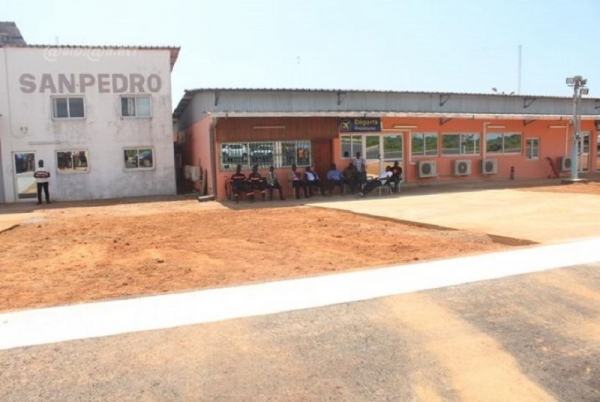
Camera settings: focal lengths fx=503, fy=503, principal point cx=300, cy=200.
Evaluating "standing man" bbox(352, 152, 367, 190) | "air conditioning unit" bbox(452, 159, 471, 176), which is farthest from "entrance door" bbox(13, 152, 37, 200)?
"air conditioning unit" bbox(452, 159, 471, 176)

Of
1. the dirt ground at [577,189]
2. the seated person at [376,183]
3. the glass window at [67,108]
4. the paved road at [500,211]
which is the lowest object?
the paved road at [500,211]

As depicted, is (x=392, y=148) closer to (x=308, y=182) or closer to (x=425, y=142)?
(x=425, y=142)

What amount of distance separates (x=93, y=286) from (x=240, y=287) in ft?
6.57

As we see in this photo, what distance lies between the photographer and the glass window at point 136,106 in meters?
21.1

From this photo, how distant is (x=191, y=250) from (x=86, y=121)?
14.2 m

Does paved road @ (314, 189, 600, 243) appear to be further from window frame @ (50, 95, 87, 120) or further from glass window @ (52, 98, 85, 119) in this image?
glass window @ (52, 98, 85, 119)

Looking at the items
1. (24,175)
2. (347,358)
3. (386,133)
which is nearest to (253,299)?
(347,358)

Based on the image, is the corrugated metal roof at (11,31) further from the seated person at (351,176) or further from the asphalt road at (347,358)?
the asphalt road at (347,358)

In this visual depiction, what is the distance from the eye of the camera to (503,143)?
957 inches

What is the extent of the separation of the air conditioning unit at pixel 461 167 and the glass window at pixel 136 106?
537 inches

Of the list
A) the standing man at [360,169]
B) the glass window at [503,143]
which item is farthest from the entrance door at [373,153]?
the glass window at [503,143]

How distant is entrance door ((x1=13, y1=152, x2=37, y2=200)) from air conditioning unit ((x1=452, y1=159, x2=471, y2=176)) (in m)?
18.0

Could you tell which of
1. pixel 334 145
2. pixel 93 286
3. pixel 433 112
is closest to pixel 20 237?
pixel 93 286

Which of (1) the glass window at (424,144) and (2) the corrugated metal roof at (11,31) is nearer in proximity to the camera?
(1) the glass window at (424,144)
